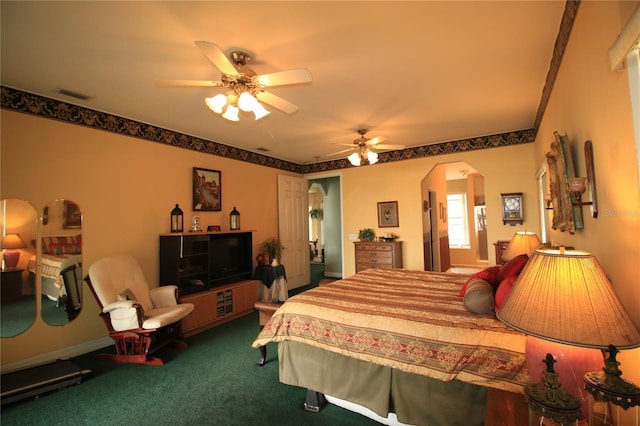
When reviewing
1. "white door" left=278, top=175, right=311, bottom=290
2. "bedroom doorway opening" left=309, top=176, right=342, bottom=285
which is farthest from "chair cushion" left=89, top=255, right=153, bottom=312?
"bedroom doorway opening" left=309, top=176, right=342, bottom=285

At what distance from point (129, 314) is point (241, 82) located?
2468 mm

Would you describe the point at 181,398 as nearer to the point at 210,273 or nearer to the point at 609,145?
the point at 210,273

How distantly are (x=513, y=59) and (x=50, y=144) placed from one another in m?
4.54

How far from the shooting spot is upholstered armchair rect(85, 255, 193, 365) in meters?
2.88

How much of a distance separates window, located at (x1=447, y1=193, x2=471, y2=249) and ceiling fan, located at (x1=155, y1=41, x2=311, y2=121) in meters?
7.40

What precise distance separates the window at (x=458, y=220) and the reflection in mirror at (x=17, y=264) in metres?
8.58

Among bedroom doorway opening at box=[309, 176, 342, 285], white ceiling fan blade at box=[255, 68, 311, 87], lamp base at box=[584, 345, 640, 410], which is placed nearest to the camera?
lamp base at box=[584, 345, 640, 410]

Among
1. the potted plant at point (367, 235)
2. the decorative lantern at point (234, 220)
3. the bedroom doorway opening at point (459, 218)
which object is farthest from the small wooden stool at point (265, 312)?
the bedroom doorway opening at point (459, 218)

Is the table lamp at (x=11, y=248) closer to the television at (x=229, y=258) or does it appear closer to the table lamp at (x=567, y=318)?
the television at (x=229, y=258)

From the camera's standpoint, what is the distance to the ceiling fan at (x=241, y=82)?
1.92 metres

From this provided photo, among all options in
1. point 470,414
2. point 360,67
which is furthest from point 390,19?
point 470,414

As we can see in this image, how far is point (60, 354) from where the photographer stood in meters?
3.05

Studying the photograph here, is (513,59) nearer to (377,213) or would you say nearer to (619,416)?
(619,416)

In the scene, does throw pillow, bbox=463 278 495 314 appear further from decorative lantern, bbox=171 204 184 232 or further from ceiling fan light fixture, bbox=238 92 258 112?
decorative lantern, bbox=171 204 184 232
